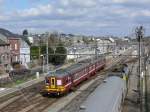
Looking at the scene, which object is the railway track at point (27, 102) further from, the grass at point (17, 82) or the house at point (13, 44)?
the house at point (13, 44)

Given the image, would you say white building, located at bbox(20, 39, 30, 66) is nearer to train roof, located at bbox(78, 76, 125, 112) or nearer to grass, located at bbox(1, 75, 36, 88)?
grass, located at bbox(1, 75, 36, 88)

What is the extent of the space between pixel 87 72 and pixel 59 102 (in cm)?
1944

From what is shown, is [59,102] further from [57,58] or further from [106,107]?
[57,58]

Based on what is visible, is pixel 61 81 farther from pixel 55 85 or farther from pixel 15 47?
pixel 15 47

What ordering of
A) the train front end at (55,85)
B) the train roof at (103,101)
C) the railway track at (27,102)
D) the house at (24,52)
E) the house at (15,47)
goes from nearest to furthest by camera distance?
1. the train roof at (103,101)
2. the railway track at (27,102)
3. the train front end at (55,85)
4. the house at (15,47)
5. the house at (24,52)

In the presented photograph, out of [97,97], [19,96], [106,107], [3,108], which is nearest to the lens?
[106,107]

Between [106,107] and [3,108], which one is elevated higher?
[106,107]

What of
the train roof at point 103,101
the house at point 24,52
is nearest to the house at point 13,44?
the house at point 24,52

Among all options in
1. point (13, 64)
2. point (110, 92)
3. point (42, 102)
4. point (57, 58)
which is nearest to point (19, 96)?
point (42, 102)

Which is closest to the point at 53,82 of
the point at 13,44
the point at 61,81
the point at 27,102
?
the point at 61,81

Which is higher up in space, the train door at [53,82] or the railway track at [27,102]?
the train door at [53,82]

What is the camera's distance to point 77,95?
1702 inches

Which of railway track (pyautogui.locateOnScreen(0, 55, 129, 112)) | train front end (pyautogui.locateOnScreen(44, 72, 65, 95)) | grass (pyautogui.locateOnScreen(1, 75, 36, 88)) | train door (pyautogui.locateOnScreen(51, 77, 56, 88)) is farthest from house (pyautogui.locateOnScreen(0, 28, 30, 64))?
train door (pyautogui.locateOnScreen(51, 77, 56, 88))

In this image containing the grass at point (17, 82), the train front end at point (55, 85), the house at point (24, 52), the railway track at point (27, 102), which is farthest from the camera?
the house at point (24, 52)
